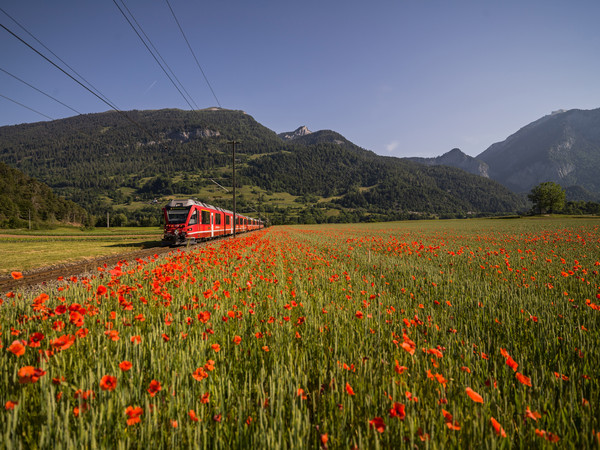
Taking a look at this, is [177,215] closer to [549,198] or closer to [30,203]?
[30,203]

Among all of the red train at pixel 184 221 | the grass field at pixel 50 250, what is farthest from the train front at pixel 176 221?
the grass field at pixel 50 250

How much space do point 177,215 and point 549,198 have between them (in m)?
113

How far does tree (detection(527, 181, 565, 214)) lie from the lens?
85250 millimetres

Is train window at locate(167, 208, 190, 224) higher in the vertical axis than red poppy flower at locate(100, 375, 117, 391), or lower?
higher

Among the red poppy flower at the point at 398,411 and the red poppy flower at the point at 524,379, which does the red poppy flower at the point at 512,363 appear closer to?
the red poppy flower at the point at 524,379

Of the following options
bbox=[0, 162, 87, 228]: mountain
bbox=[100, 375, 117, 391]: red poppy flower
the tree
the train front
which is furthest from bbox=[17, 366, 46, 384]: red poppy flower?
the tree

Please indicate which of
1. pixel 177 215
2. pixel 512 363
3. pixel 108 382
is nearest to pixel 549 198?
pixel 177 215

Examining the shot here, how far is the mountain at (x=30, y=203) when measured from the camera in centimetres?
6319

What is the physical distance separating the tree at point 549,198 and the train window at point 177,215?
111 metres

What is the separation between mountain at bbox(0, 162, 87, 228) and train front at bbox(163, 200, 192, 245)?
65.2 metres

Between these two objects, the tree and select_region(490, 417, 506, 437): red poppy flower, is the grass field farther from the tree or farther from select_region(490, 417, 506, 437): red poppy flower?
the tree

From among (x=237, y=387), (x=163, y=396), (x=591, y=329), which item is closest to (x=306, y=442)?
(x=237, y=387)

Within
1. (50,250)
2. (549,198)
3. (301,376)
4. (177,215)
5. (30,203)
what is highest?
(30,203)

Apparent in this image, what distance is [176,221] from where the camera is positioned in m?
20.0
